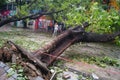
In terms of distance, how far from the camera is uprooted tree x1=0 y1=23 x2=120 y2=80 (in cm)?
741

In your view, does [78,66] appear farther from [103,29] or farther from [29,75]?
[29,75]

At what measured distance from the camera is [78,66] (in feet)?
33.5

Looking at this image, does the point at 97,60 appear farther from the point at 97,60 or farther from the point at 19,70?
the point at 19,70

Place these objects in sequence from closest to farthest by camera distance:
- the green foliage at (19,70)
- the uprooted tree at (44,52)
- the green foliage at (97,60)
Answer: the green foliage at (19,70)
the uprooted tree at (44,52)
the green foliage at (97,60)

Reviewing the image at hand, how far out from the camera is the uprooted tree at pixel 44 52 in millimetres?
7411

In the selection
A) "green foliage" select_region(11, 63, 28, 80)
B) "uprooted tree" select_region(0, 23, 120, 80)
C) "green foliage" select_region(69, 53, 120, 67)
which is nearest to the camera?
"green foliage" select_region(11, 63, 28, 80)

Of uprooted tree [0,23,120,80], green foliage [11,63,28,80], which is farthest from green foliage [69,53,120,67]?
green foliage [11,63,28,80]

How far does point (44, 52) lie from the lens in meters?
9.09

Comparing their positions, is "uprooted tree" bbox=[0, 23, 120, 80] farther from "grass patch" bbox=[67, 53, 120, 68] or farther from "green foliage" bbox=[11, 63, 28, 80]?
"grass patch" bbox=[67, 53, 120, 68]

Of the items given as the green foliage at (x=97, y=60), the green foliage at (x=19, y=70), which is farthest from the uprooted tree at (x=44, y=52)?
the green foliage at (x=97, y=60)

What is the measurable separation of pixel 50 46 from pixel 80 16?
1932 millimetres

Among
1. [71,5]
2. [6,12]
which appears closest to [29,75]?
[71,5]

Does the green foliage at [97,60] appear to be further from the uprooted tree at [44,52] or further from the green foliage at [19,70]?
the green foliage at [19,70]

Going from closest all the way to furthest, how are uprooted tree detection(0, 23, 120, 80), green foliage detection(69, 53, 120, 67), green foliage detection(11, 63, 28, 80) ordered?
green foliage detection(11, 63, 28, 80), uprooted tree detection(0, 23, 120, 80), green foliage detection(69, 53, 120, 67)
